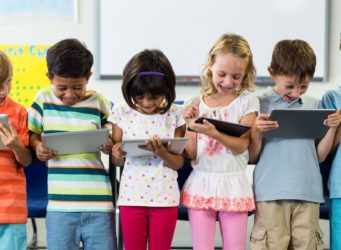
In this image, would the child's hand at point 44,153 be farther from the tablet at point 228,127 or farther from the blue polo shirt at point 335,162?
the blue polo shirt at point 335,162

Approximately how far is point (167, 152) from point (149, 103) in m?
0.20

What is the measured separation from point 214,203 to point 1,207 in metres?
0.83

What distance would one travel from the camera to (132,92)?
2.01 meters

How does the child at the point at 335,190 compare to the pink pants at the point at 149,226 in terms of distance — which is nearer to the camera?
the pink pants at the point at 149,226

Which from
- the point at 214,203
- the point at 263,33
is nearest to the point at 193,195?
the point at 214,203

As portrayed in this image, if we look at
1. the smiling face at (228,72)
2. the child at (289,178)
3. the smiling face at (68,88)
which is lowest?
the child at (289,178)

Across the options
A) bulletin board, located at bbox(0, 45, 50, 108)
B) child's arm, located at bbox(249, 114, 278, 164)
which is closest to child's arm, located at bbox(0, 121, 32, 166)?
child's arm, located at bbox(249, 114, 278, 164)

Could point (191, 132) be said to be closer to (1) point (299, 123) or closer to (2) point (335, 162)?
(1) point (299, 123)

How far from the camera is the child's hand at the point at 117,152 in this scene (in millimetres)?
1992

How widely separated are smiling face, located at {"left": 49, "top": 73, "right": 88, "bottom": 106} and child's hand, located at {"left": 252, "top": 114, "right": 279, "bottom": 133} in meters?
0.70

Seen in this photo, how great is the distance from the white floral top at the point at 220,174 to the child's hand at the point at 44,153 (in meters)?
0.54

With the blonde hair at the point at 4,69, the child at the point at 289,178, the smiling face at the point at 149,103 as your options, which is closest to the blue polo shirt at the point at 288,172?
the child at the point at 289,178

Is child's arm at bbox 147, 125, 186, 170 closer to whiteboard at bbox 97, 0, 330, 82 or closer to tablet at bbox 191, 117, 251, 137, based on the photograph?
tablet at bbox 191, 117, 251, 137

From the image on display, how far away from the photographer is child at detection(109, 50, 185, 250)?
77.7 inches
